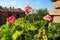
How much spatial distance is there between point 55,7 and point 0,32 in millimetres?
2190

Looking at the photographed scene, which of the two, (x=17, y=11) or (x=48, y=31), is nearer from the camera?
(x=48, y=31)

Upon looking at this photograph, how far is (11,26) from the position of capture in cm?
280

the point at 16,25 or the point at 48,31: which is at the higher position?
the point at 16,25

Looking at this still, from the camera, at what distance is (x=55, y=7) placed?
4668mm

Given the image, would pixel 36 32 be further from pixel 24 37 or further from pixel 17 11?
pixel 17 11

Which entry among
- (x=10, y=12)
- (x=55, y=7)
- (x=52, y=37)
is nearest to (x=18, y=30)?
(x=52, y=37)

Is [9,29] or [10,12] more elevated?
[9,29]

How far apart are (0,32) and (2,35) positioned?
2.0 inches

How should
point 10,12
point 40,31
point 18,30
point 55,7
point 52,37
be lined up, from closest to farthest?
1. point 40,31
2. point 18,30
3. point 52,37
4. point 55,7
5. point 10,12

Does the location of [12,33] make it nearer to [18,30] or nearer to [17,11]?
[18,30]

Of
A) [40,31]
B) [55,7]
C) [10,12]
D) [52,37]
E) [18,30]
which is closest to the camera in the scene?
[40,31]

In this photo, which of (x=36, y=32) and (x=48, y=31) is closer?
(x=36, y=32)

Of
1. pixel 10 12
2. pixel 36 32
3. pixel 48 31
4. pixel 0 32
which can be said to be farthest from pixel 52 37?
pixel 10 12

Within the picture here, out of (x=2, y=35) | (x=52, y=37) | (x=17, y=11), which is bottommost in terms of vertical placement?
(x=17, y=11)
